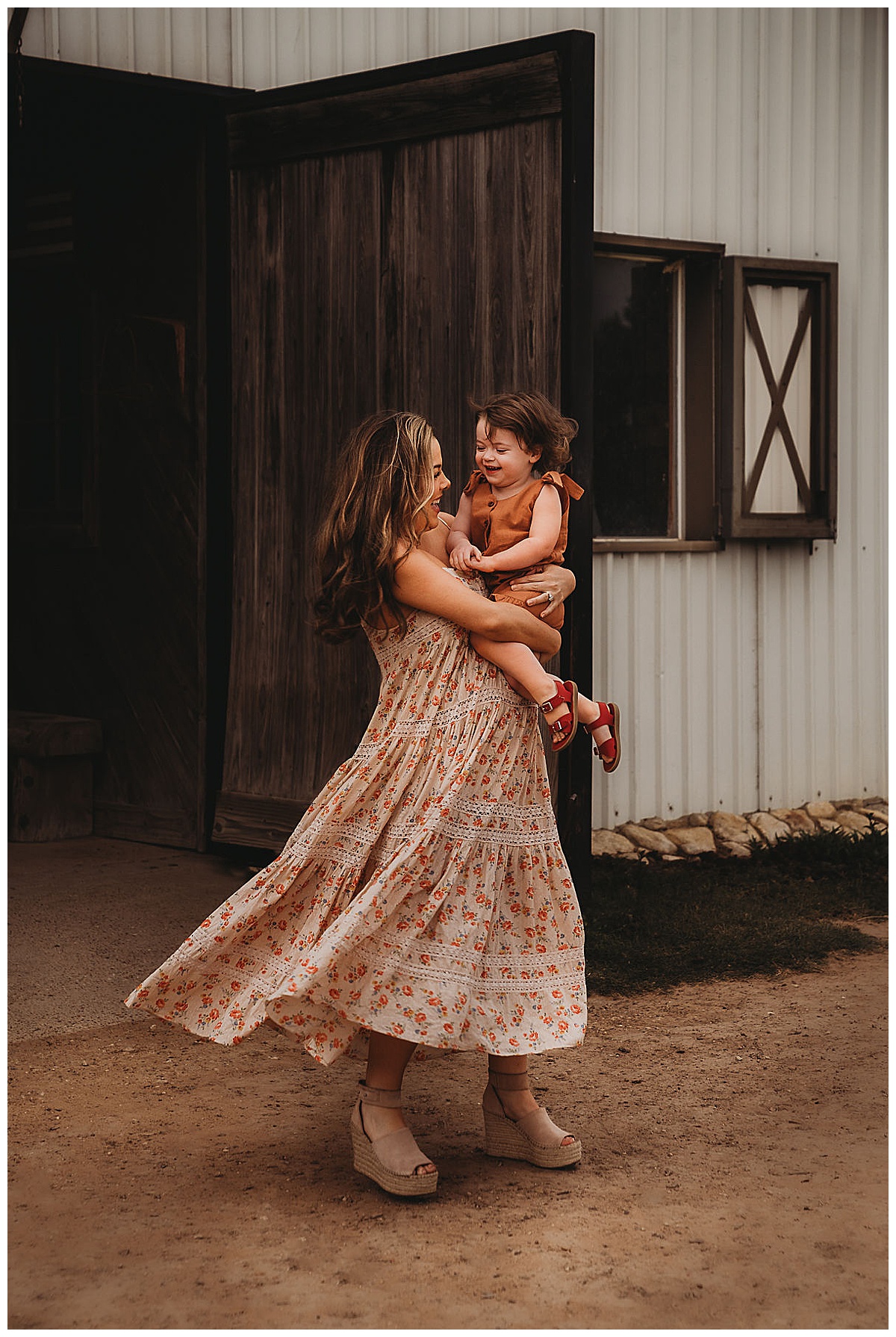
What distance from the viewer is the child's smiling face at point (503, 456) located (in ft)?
11.9

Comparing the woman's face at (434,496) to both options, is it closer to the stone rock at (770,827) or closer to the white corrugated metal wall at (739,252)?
the white corrugated metal wall at (739,252)

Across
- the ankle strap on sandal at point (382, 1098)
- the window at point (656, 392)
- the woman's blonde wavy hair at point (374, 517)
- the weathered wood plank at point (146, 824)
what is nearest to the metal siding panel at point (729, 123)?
the window at point (656, 392)

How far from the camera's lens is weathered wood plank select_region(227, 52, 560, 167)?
17.5 ft

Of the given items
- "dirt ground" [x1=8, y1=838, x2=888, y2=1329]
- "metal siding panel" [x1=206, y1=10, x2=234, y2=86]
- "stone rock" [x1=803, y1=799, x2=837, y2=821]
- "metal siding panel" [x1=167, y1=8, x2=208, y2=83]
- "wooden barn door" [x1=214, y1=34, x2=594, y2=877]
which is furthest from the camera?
"stone rock" [x1=803, y1=799, x2=837, y2=821]

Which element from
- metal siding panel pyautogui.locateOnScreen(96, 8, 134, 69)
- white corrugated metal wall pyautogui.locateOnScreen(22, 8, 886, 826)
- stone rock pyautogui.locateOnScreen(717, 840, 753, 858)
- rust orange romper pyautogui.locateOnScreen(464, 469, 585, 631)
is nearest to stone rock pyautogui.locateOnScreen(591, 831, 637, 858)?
white corrugated metal wall pyautogui.locateOnScreen(22, 8, 886, 826)

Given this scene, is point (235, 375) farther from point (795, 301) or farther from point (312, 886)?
point (312, 886)

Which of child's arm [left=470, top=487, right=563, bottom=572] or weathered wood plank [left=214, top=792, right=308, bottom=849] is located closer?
child's arm [left=470, top=487, right=563, bottom=572]

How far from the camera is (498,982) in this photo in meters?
3.36

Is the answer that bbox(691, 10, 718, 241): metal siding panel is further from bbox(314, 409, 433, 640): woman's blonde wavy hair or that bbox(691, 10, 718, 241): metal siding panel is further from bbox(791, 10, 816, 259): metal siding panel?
bbox(314, 409, 433, 640): woman's blonde wavy hair

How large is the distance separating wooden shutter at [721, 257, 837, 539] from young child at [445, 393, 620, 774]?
405 centimetres

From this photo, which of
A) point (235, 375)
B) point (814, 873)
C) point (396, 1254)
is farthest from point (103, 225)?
point (396, 1254)

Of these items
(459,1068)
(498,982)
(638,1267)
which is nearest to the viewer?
(638,1267)

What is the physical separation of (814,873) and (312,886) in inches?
154

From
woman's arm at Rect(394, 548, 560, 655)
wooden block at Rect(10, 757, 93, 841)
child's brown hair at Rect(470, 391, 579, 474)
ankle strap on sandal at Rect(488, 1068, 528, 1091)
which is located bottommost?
ankle strap on sandal at Rect(488, 1068, 528, 1091)
